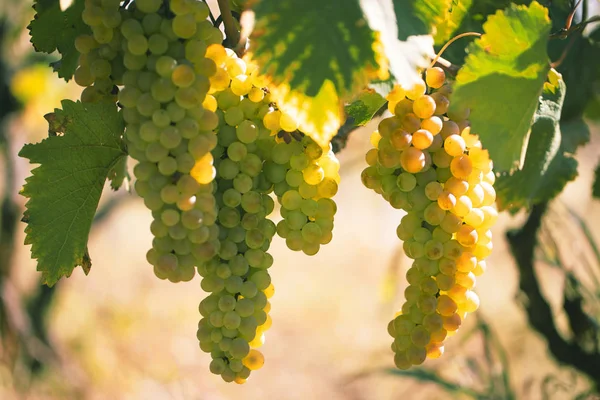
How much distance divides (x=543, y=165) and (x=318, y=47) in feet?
1.29

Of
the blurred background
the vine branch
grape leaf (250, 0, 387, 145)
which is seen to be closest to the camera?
grape leaf (250, 0, 387, 145)

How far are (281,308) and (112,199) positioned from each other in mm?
1876

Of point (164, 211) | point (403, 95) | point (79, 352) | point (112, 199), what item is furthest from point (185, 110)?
point (79, 352)

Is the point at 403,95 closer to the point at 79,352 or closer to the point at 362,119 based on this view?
the point at 362,119

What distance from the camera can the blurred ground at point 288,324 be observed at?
2.32m

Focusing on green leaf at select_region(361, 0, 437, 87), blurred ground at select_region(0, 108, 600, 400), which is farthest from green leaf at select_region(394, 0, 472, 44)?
blurred ground at select_region(0, 108, 600, 400)

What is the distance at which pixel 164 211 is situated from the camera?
1.46 feet

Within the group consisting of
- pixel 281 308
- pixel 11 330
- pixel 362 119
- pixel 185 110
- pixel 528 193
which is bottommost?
pixel 281 308

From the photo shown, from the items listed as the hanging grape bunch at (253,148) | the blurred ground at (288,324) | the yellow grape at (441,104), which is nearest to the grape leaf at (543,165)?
the hanging grape bunch at (253,148)

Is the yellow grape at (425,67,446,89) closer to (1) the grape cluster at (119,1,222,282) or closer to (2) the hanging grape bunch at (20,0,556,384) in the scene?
(2) the hanging grape bunch at (20,0,556,384)

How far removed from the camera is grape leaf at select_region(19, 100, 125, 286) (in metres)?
0.58

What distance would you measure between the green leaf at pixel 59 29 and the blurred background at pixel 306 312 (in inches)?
17.6

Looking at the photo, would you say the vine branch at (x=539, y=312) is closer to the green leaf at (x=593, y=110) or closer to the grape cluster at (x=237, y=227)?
the green leaf at (x=593, y=110)

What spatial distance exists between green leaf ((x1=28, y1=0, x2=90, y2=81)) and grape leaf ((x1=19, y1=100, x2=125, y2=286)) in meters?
0.07
